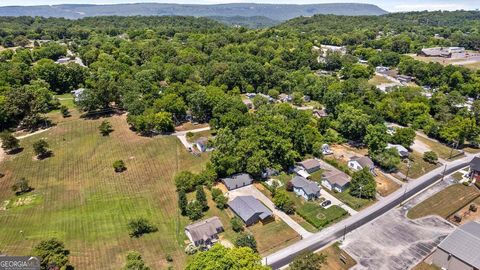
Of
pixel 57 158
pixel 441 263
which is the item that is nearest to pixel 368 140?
pixel 441 263

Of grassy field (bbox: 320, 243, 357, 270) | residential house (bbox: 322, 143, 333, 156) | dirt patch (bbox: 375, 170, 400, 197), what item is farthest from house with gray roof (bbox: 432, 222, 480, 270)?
residential house (bbox: 322, 143, 333, 156)

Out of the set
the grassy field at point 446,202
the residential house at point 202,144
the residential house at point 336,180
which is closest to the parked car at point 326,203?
the residential house at point 336,180

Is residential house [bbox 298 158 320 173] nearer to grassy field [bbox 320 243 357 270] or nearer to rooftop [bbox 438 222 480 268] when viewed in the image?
grassy field [bbox 320 243 357 270]

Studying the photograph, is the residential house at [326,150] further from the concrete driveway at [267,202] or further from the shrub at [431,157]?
the concrete driveway at [267,202]

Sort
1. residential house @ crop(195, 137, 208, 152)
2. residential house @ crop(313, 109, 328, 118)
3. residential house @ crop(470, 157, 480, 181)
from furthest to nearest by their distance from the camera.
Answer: residential house @ crop(313, 109, 328, 118) → residential house @ crop(195, 137, 208, 152) → residential house @ crop(470, 157, 480, 181)

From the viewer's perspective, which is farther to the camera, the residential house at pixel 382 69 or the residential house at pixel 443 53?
the residential house at pixel 443 53

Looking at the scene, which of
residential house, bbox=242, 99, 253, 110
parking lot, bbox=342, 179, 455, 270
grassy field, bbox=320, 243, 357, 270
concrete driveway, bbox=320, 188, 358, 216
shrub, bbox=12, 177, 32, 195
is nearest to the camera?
grassy field, bbox=320, 243, 357, 270

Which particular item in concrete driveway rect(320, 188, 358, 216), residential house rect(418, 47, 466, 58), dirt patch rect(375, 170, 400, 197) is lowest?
concrete driveway rect(320, 188, 358, 216)
